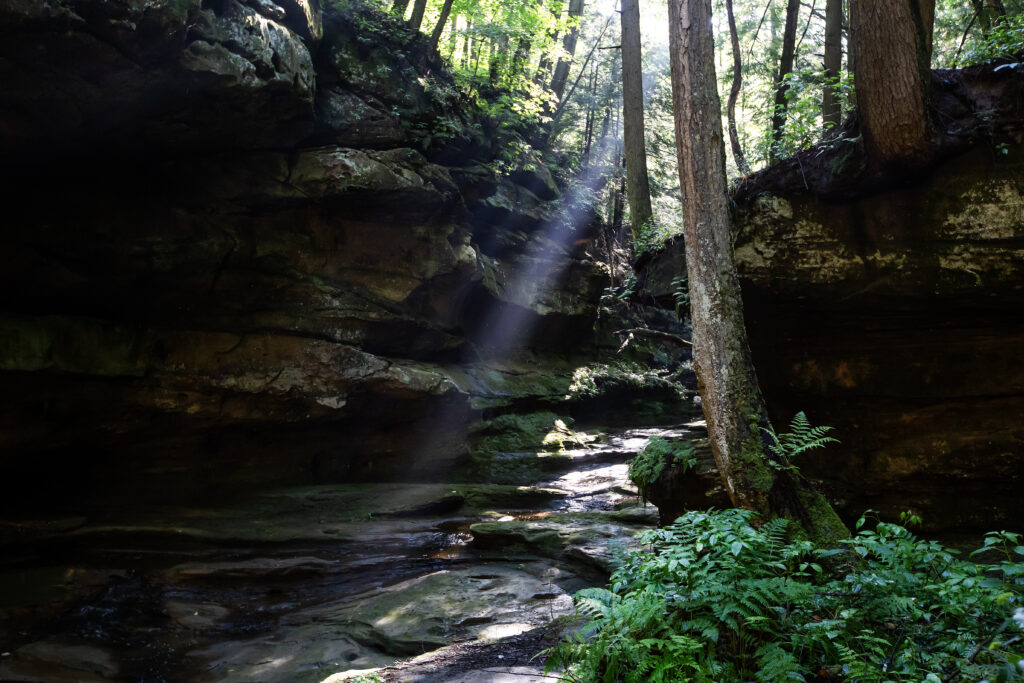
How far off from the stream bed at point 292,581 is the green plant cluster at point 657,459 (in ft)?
2.68

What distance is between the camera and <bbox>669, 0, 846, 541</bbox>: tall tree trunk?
5469 millimetres

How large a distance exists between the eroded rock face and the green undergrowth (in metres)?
2.86

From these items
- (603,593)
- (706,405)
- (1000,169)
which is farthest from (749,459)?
A: (1000,169)

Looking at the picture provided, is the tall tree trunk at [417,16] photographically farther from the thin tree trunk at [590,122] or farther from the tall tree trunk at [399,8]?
the thin tree trunk at [590,122]

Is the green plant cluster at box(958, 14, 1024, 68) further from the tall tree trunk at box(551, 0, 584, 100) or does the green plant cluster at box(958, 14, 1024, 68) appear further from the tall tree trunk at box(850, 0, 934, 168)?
the tall tree trunk at box(551, 0, 584, 100)

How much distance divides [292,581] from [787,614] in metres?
7.00

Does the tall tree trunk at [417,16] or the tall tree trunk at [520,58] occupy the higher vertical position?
the tall tree trunk at [417,16]

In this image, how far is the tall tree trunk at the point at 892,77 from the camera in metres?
6.07

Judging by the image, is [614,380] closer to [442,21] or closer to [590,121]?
[590,121]

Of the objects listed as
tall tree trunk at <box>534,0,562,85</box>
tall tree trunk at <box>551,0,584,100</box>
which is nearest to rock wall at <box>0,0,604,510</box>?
tall tree trunk at <box>534,0,562,85</box>

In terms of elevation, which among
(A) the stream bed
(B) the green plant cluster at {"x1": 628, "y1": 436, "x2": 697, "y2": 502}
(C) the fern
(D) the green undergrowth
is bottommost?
(A) the stream bed

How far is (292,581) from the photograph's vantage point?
878cm

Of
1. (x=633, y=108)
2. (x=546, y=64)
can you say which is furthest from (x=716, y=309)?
(x=546, y=64)

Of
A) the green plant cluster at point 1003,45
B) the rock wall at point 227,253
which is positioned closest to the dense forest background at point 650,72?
the green plant cluster at point 1003,45
